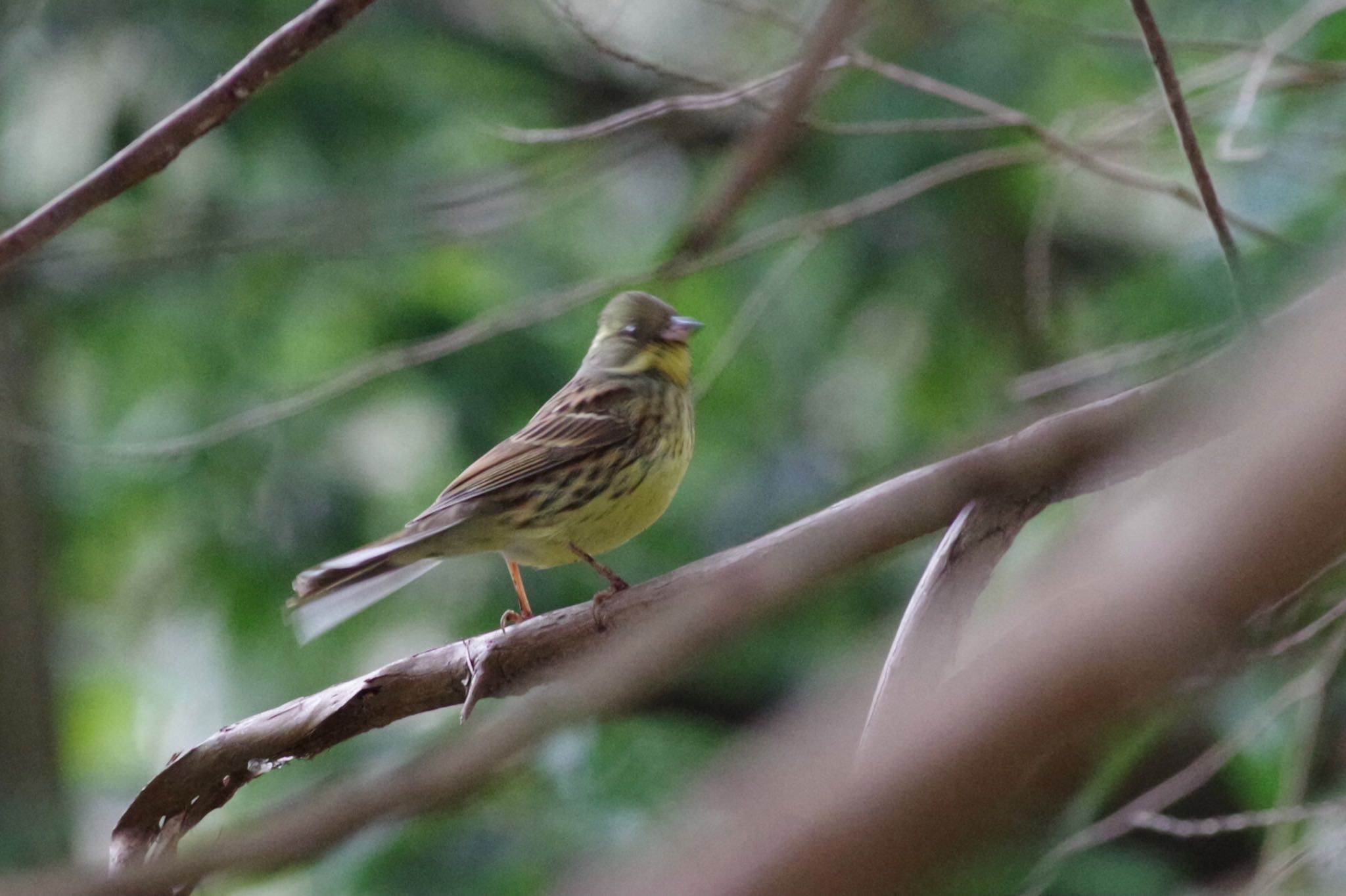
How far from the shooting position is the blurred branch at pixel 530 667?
0.75 m

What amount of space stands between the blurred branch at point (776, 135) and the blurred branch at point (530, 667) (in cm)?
29

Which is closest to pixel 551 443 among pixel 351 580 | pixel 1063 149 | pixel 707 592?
pixel 351 580

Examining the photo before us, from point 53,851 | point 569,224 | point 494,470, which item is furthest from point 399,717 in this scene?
point 569,224

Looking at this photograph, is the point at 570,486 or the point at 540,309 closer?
the point at 540,309

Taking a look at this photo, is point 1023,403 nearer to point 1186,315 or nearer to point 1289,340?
point 1186,315

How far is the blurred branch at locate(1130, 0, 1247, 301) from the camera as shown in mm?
2012

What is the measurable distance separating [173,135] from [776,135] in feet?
3.96

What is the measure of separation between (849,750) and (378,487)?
5.09m

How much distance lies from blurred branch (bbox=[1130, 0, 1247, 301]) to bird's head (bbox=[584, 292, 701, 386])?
1.79 m

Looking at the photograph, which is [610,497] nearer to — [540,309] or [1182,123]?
[540,309]

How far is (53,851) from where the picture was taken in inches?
175

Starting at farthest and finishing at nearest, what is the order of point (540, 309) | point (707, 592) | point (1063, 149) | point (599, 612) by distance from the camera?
point (540, 309) < point (1063, 149) < point (599, 612) < point (707, 592)

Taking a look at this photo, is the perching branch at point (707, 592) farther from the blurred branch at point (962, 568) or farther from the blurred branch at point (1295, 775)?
the blurred branch at point (1295, 775)

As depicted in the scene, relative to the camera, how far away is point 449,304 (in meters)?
5.46
